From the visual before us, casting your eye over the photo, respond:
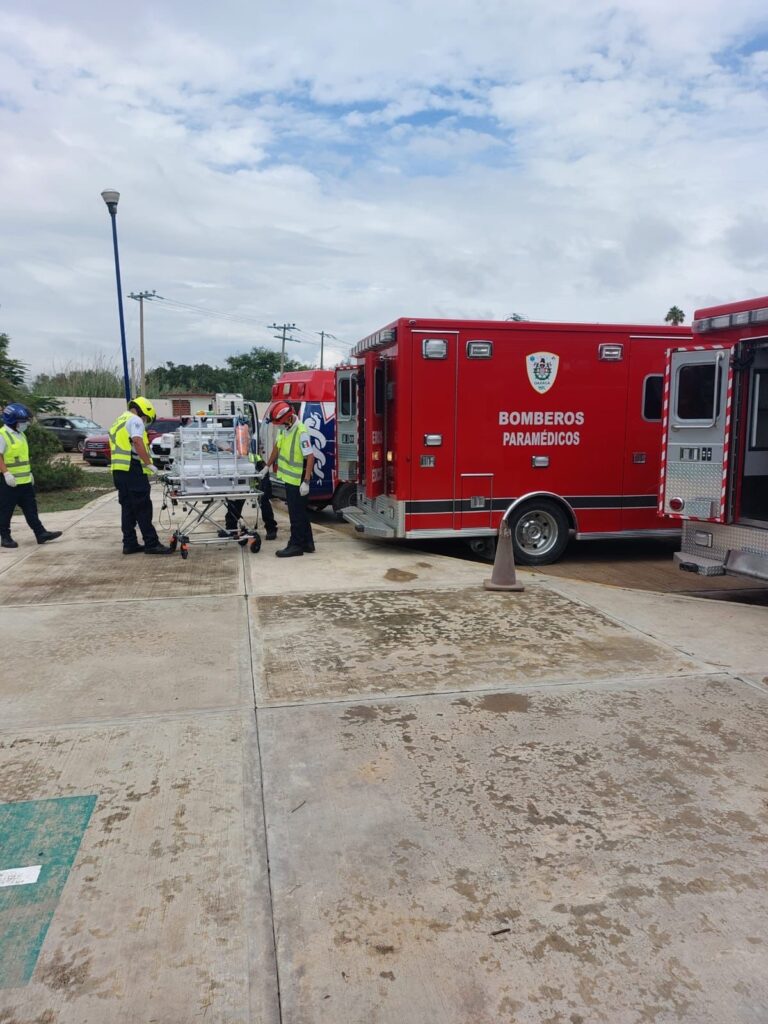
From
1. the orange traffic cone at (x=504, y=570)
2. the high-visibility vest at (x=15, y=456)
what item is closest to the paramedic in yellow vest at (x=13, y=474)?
the high-visibility vest at (x=15, y=456)

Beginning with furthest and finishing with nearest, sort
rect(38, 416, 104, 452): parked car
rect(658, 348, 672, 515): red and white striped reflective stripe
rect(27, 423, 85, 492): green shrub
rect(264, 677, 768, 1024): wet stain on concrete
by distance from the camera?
rect(38, 416, 104, 452): parked car, rect(27, 423, 85, 492): green shrub, rect(658, 348, 672, 515): red and white striped reflective stripe, rect(264, 677, 768, 1024): wet stain on concrete

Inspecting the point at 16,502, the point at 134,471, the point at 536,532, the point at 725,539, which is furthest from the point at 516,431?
the point at 16,502

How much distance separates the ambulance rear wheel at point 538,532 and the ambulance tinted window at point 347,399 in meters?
3.28

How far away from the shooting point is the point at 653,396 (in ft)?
29.6

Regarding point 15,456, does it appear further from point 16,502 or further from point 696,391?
point 696,391

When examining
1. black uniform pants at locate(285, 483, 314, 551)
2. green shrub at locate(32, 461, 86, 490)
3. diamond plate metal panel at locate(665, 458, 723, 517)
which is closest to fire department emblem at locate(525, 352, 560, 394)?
diamond plate metal panel at locate(665, 458, 723, 517)

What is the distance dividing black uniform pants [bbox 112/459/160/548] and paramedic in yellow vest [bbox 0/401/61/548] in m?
1.50

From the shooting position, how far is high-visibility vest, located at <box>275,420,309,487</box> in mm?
8984

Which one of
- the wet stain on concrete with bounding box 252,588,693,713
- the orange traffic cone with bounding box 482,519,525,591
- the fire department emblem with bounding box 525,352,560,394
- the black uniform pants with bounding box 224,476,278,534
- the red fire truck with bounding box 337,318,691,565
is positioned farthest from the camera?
the black uniform pants with bounding box 224,476,278,534

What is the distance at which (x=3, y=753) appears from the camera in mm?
3877

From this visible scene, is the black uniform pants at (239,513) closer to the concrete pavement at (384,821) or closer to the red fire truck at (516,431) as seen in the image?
the red fire truck at (516,431)

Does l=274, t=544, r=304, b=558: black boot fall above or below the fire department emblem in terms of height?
below

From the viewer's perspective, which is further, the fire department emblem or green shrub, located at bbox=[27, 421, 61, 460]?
green shrub, located at bbox=[27, 421, 61, 460]

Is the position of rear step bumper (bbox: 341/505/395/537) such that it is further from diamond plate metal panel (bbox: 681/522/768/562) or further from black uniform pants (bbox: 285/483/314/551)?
diamond plate metal panel (bbox: 681/522/768/562)
